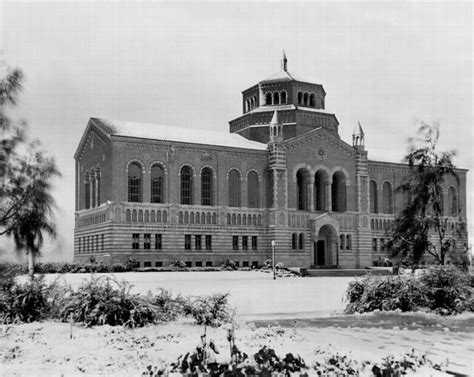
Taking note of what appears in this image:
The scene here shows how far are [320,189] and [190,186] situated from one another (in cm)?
1604

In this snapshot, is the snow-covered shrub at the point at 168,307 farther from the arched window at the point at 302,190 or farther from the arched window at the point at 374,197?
the arched window at the point at 374,197

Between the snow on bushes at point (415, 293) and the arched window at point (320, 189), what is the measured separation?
162 feet

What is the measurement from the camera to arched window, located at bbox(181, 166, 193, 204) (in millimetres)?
60969

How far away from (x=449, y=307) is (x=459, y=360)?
751cm

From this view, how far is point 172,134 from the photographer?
62312 millimetres

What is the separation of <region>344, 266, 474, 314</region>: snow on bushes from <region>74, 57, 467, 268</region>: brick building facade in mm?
40164

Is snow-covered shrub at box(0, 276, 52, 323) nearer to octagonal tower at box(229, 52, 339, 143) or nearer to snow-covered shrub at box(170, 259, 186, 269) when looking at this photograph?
snow-covered shrub at box(170, 259, 186, 269)

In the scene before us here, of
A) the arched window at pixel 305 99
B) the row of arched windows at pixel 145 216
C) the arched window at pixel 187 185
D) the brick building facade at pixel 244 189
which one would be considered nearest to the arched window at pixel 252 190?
the brick building facade at pixel 244 189

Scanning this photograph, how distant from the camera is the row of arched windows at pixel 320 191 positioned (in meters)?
67.2

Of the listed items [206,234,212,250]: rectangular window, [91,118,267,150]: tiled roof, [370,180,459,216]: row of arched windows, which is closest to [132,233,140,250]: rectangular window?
[206,234,212,250]: rectangular window

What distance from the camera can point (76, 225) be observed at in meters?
67.1

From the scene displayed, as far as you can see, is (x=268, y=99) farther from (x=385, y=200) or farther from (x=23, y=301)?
(x=23, y=301)

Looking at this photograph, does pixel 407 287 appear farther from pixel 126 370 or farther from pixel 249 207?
pixel 249 207

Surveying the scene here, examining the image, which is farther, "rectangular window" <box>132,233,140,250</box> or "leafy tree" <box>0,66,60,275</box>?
"rectangular window" <box>132,233,140,250</box>
